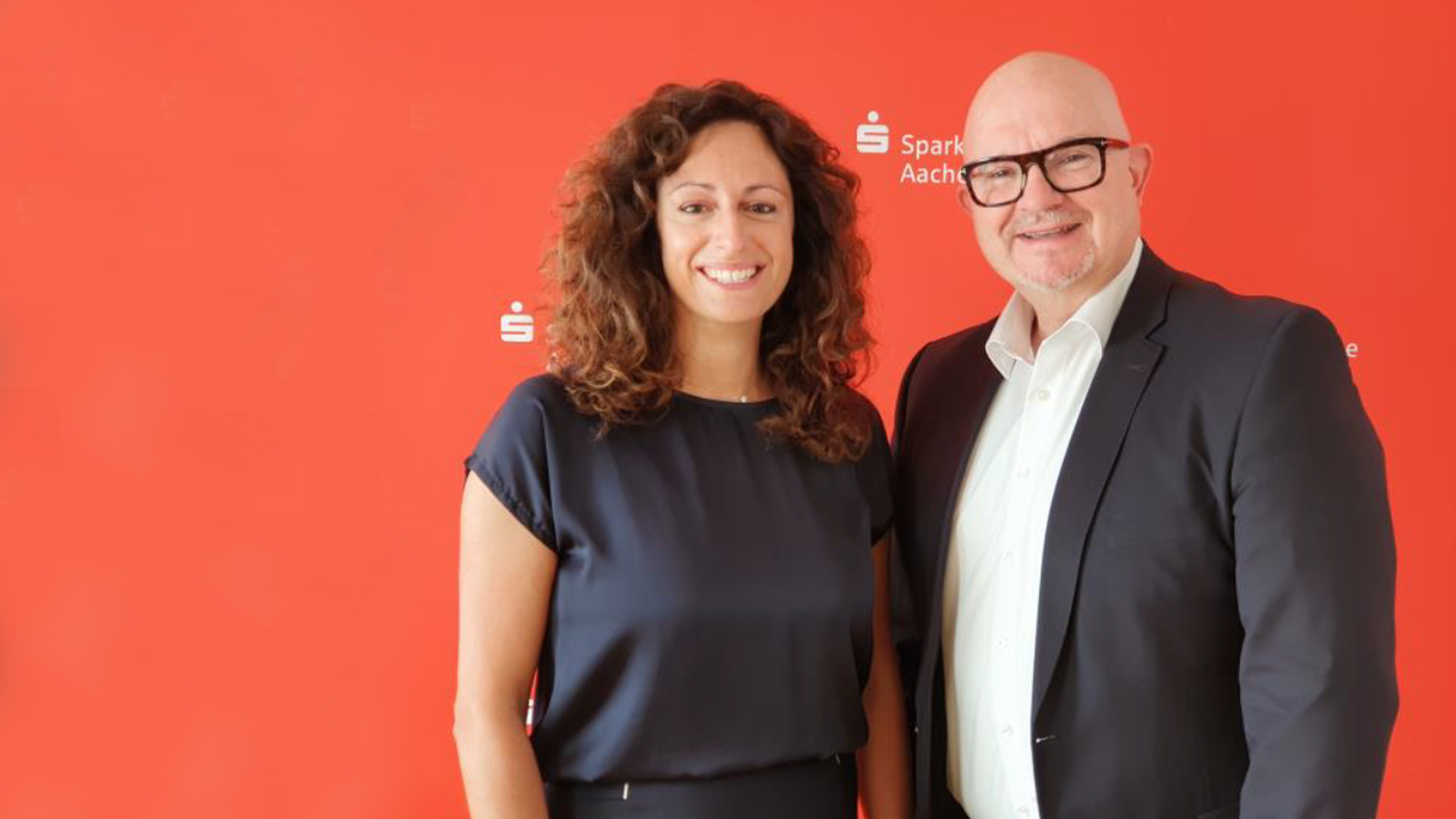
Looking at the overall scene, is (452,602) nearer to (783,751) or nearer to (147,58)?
(783,751)

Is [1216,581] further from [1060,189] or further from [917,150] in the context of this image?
[917,150]

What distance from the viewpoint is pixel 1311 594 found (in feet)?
4.77

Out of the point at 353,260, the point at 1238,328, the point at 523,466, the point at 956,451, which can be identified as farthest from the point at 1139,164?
the point at 353,260

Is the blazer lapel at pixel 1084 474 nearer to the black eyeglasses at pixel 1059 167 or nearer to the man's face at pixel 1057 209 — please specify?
the man's face at pixel 1057 209

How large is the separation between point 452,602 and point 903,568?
106 cm

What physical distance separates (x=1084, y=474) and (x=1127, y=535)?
0.10 meters

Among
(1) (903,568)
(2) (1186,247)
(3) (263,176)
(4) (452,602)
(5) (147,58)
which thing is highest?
(5) (147,58)

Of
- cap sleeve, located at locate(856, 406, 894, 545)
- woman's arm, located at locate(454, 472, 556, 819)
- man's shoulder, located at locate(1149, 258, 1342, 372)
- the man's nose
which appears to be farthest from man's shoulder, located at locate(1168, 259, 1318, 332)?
woman's arm, located at locate(454, 472, 556, 819)

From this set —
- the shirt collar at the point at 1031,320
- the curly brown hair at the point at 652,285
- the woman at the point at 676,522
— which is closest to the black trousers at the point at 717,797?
the woman at the point at 676,522

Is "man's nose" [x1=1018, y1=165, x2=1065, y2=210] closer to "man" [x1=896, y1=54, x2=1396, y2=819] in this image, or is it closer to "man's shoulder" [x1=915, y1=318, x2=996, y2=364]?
"man" [x1=896, y1=54, x2=1396, y2=819]

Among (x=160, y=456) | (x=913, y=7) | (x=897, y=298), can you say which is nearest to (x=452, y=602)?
(x=160, y=456)

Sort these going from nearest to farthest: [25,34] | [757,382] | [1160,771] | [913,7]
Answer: [1160,771] → [757,382] → [25,34] → [913,7]

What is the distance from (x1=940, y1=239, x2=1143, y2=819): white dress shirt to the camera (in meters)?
1.66

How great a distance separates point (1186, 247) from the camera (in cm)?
265
